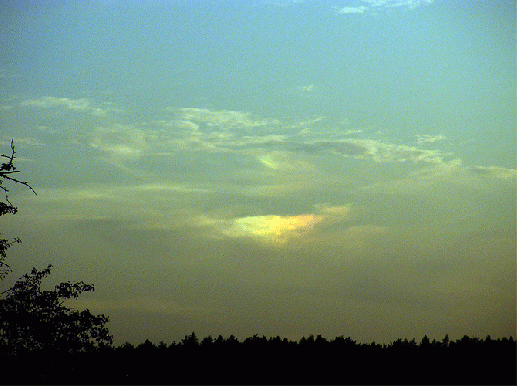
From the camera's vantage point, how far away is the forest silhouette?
2447 centimetres

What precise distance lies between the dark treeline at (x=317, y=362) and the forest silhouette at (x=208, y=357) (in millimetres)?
135

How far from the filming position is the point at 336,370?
8419 centimetres

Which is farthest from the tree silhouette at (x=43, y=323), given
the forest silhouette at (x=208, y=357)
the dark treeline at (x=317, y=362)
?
the dark treeline at (x=317, y=362)

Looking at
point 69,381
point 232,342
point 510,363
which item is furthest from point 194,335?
point 69,381

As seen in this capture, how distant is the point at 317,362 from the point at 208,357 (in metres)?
19.5

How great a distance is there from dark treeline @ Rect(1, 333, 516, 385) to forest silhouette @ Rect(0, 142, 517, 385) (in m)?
0.14

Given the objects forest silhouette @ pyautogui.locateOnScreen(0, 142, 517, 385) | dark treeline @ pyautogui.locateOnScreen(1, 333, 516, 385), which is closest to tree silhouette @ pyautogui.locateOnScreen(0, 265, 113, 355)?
forest silhouette @ pyautogui.locateOnScreen(0, 142, 517, 385)

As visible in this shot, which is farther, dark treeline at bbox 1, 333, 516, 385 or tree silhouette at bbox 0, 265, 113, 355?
dark treeline at bbox 1, 333, 516, 385

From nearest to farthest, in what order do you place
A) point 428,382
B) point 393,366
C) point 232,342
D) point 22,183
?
point 22,183, point 428,382, point 393,366, point 232,342

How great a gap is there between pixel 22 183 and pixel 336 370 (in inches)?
2744

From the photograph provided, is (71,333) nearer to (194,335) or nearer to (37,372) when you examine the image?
(37,372)

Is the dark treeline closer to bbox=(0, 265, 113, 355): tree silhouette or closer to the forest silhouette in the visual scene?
the forest silhouette

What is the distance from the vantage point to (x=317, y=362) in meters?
88.2

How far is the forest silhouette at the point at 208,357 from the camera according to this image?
24469mm
